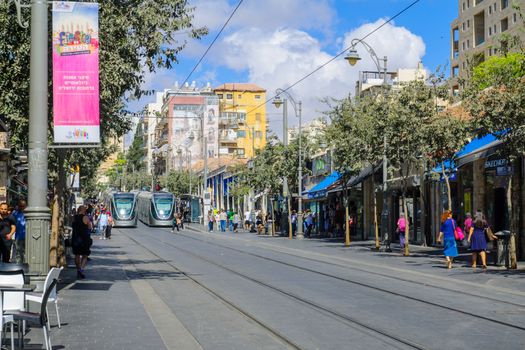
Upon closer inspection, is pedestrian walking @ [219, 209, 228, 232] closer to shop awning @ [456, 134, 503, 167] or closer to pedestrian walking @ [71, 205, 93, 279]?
shop awning @ [456, 134, 503, 167]

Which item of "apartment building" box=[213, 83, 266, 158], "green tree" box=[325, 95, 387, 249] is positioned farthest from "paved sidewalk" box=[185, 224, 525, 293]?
"apartment building" box=[213, 83, 266, 158]

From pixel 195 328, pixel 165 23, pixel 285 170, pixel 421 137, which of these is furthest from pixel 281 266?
pixel 285 170

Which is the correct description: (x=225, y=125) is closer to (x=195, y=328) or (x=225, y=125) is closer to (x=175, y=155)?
(x=175, y=155)

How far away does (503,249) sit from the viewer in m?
23.8

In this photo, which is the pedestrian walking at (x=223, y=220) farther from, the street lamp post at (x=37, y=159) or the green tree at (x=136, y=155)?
the green tree at (x=136, y=155)

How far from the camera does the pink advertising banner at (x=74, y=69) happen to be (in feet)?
40.4

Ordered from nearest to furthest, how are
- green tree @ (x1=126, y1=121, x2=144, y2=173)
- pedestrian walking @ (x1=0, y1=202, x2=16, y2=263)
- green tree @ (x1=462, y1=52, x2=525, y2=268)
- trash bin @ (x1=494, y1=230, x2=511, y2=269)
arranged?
pedestrian walking @ (x1=0, y1=202, x2=16, y2=263) → green tree @ (x1=462, y1=52, x2=525, y2=268) → trash bin @ (x1=494, y1=230, x2=511, y2=269) → green tree @ (x1=126, y1=121, x2=144, y2=173)

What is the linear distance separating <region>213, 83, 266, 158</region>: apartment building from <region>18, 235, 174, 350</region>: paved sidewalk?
118445 mm

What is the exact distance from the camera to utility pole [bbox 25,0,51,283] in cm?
1184

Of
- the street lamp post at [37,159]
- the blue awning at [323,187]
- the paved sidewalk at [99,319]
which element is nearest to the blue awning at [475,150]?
the paved sidewalk at [99,319]

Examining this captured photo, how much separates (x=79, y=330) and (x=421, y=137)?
19671 mm

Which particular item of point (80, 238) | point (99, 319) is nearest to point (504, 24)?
point (80, 238)

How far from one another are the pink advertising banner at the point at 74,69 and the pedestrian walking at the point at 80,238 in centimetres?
718

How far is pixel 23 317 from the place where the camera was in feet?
28.6
